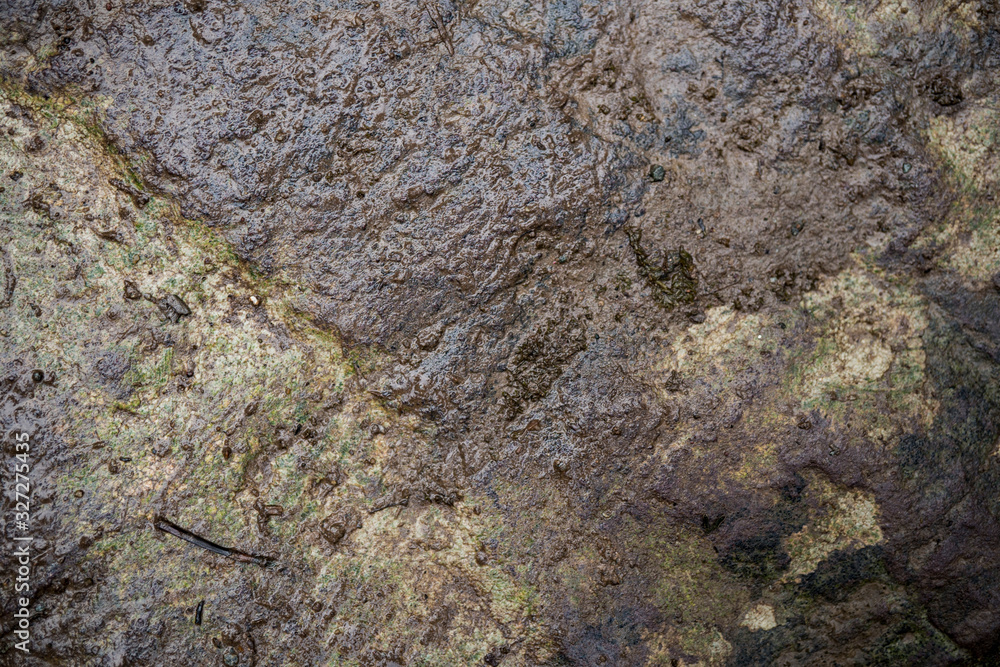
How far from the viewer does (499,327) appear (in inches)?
88.6

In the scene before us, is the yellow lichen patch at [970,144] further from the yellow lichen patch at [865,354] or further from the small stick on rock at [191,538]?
the small stick on rock at [191,538]

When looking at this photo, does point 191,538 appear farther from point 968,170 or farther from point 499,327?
point 968,170

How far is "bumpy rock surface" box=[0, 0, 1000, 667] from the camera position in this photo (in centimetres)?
220

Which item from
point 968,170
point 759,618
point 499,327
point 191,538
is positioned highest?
point 968,170

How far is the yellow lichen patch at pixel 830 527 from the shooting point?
2.22 m

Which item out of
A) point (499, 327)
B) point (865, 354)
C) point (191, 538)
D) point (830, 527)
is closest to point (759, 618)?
point (830, 527)

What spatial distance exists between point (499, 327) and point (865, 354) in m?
1.10

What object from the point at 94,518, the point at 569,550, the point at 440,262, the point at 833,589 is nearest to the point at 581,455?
the point at 569,550

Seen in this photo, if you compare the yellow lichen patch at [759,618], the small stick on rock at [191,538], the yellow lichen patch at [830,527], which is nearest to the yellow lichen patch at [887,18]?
the yellow lichen patch at [830,527]

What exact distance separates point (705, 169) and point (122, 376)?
75.2 inches

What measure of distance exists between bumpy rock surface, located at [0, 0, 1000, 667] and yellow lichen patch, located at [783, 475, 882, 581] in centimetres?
1

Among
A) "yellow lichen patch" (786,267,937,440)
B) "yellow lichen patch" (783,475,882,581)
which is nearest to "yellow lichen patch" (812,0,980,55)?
"yellow lichen patch" (786,267,937,440)

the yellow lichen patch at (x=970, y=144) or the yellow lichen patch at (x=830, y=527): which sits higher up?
the yellow lichen patch at (x=970, y=144)

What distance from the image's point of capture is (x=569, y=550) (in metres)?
2.25
